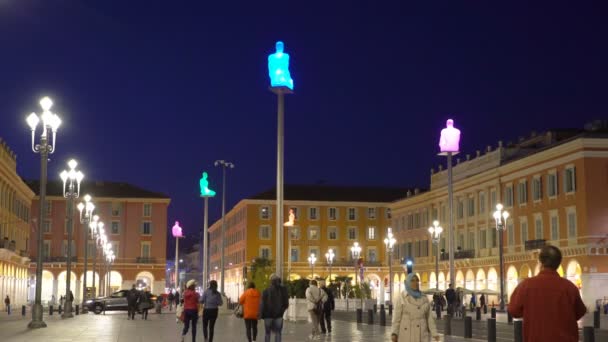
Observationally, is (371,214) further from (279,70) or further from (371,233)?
(279,70)

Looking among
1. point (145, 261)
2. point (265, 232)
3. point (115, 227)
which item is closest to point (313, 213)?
point (265, 232)

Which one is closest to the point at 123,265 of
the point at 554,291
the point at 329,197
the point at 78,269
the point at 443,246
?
the point at 78,269

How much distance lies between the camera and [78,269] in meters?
103

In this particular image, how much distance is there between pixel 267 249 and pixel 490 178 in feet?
152

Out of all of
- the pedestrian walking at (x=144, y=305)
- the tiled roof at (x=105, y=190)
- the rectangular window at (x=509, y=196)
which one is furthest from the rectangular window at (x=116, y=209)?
the pedestrian walking at (x=144, y=305)

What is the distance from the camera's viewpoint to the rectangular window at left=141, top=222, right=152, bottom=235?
Result: 352 ft

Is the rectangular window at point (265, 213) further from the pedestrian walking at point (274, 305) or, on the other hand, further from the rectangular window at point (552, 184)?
the pedestrian walking at point (274, 305)

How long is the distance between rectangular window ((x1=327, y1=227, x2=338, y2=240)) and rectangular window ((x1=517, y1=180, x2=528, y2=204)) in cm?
4910

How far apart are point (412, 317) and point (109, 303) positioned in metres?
47.8

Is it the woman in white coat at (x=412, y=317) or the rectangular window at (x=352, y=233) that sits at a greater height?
the rectangular window at (x=352, y=233)

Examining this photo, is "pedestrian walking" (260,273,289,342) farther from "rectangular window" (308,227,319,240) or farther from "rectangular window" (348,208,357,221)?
"rectangular window" (348,208,357,221)

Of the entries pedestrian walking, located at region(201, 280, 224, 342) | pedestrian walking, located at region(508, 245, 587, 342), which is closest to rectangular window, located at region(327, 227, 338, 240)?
pedestrian walking, located at region(201, 280, 224, 342)

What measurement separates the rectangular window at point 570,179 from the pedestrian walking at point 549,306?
52.2m

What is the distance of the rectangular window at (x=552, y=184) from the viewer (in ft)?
198
